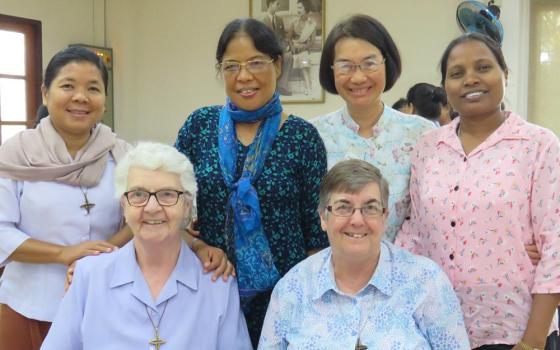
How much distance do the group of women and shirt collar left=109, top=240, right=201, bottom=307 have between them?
37 mm

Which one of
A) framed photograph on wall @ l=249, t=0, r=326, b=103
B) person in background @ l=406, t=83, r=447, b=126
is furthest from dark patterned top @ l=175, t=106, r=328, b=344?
framed photograph on wall @ l=249, t=0, r=326, b=103

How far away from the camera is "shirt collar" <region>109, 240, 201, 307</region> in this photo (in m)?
1.77

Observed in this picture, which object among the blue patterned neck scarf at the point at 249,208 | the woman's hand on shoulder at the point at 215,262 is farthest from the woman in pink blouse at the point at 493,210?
the woman's hand on shoulder at the point at 215,262

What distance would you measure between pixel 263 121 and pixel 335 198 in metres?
0.44

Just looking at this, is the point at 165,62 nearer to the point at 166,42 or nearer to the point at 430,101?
the point at 166,42

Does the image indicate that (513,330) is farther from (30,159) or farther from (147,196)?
(30,159)

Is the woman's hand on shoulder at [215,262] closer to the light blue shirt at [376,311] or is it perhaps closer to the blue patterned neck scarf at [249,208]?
the blue patterned neck scarf at [249,208]

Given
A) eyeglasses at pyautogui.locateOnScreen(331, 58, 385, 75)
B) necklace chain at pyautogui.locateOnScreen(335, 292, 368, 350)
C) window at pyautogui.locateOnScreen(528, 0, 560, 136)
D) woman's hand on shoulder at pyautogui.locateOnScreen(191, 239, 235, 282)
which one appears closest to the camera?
necklace chain at pyautogui.locateOnScreen(335, 292, 368, 350)

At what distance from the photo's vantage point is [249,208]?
187 cm

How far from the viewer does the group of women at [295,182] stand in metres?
1.70

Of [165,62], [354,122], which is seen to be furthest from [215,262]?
[165,62]

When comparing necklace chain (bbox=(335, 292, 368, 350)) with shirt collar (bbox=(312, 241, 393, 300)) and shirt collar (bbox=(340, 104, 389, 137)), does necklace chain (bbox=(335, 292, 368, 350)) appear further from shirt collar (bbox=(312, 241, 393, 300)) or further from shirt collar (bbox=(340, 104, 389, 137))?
shirt collar (bbox=(340, 104, 389, 137))

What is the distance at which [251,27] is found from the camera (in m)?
1.91

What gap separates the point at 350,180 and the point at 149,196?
1.98ft
